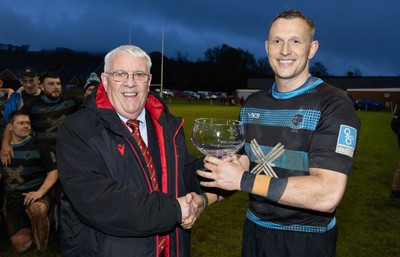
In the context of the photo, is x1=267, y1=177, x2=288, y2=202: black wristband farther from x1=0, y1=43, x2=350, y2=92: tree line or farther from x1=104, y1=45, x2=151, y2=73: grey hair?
x1=0, y1=43, x2=350, y2=92: tree line

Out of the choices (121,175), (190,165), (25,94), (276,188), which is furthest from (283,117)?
(25,94)

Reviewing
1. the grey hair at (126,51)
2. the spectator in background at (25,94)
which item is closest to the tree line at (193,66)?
the spectator in background at (25,94)

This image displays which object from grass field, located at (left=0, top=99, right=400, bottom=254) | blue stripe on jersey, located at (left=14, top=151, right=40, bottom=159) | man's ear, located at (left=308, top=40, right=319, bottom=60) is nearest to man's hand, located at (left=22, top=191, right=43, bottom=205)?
blue stripe on jersey, located at (left=14, top=151, right=40, bottom=159)

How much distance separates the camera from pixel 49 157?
5.47 m

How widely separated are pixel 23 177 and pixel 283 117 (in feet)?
14.2

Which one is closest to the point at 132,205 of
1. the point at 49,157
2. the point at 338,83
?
the point at 49,157

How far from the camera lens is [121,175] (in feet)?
8.00

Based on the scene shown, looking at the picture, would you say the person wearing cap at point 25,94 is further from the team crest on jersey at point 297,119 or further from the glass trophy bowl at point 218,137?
the team crest on jersey at point 297,119

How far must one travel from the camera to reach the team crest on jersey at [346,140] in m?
2.30

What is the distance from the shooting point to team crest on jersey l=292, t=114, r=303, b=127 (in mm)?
2621

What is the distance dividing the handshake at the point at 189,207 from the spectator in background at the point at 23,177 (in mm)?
3366

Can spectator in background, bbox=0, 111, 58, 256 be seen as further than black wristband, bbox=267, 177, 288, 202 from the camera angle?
Yes

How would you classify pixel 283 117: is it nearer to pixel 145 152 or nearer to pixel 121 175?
pixel 145 152

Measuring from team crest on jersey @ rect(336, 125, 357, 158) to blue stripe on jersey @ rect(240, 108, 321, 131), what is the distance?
225 millimetres
